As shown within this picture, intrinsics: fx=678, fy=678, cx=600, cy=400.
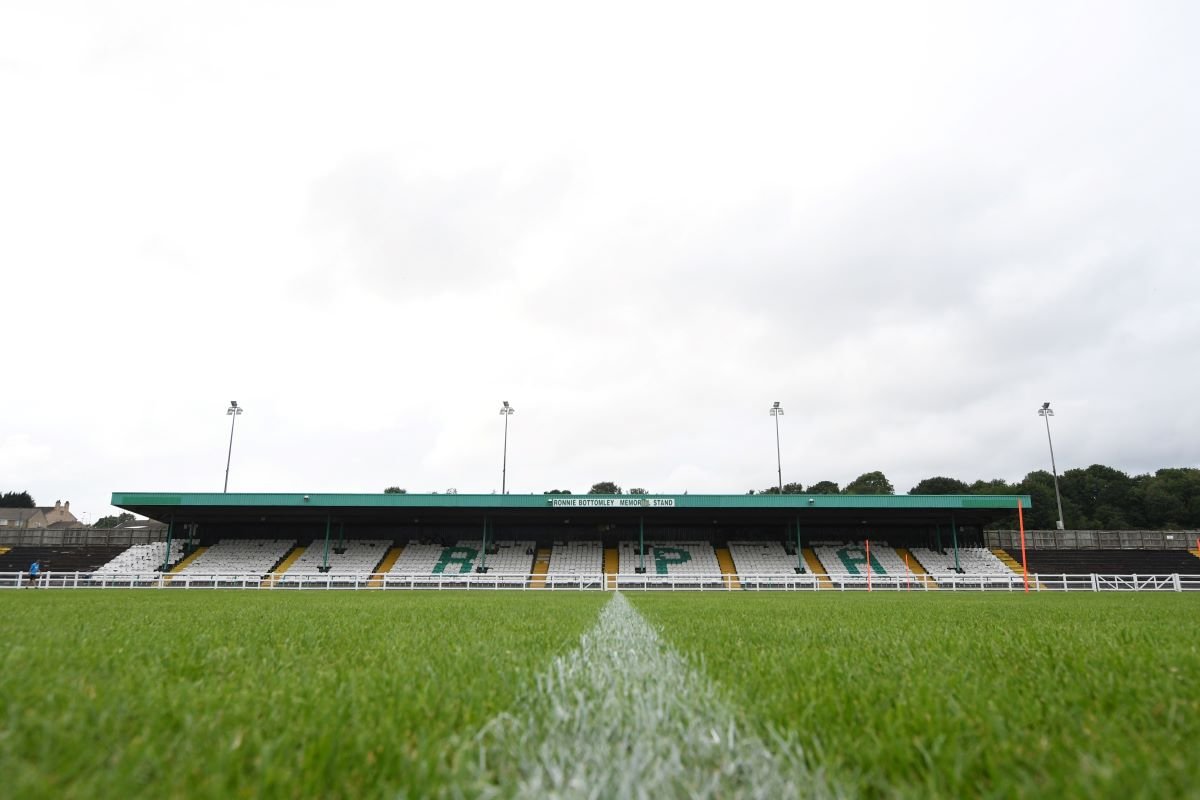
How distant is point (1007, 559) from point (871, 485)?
53.1 m

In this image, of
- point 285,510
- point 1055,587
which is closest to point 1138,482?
point 1055,587

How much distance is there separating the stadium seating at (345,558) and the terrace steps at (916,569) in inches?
1056

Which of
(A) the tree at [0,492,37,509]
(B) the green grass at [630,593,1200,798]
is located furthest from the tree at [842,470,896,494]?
(A) the tree at [0,492,37,509]

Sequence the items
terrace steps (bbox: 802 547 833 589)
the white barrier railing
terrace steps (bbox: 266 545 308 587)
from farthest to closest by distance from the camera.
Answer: terrace steps (bbox: 266 545 308 587)
terrace steps (bbox: 802 547 833 589)
the white barrier railing

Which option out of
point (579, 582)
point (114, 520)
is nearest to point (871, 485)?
point (579, 582)

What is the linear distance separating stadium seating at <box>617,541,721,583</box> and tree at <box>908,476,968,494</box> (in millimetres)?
58455

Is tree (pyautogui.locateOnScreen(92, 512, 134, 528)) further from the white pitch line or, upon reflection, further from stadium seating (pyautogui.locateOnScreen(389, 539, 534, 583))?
the white pitch line

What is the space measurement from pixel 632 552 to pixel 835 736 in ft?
126

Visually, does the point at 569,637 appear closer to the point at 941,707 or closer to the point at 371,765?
the point at 941,707

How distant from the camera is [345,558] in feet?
125

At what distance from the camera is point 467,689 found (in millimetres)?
2539

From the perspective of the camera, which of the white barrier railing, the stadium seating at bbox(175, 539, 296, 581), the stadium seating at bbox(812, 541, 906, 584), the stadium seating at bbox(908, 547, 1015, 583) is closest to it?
the white barrier railing

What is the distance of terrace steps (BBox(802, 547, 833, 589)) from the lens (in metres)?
31.7

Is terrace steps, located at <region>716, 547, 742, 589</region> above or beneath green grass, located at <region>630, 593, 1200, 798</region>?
beneath
